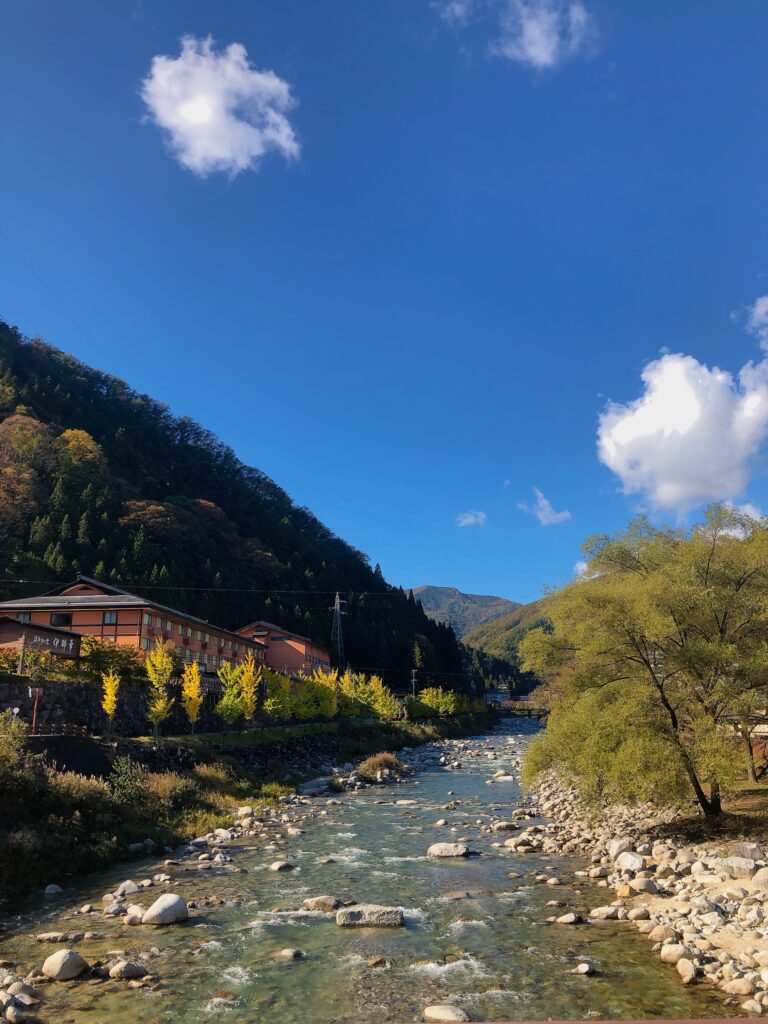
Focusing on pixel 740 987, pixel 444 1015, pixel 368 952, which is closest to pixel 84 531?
pixel 368 952

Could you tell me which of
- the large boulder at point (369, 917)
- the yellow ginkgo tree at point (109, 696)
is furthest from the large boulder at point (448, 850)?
the yellow ginkgo tree at point (109, 696)

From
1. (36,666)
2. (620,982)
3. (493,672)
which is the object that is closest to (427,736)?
(36,666)

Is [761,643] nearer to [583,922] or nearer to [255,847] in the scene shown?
[583,922]

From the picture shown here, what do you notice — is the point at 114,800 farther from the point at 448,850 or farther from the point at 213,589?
the point at 213,589

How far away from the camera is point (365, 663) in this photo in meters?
110

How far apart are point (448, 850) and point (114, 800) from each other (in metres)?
10.9

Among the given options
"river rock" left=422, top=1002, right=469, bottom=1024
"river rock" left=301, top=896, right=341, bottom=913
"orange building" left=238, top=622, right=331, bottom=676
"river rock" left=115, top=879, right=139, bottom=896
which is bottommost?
"river rock" left=301, top=896, right=341, bottom=913

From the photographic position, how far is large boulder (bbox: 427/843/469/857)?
19344 mm

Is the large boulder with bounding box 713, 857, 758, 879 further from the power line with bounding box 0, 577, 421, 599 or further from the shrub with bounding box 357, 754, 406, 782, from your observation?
the power line with bounding box 0, 577, 421, 599

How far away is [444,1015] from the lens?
8711 millimetres

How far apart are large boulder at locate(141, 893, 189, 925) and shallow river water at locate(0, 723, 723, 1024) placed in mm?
309

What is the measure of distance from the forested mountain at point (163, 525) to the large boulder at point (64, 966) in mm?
60975

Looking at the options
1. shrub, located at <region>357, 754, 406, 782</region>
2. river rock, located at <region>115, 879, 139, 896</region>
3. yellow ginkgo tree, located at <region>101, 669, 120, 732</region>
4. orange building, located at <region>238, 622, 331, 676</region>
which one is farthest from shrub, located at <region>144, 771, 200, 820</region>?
orange building, located at <region>238, 622, 331, 676</region>

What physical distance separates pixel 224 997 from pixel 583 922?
24.4 ft
